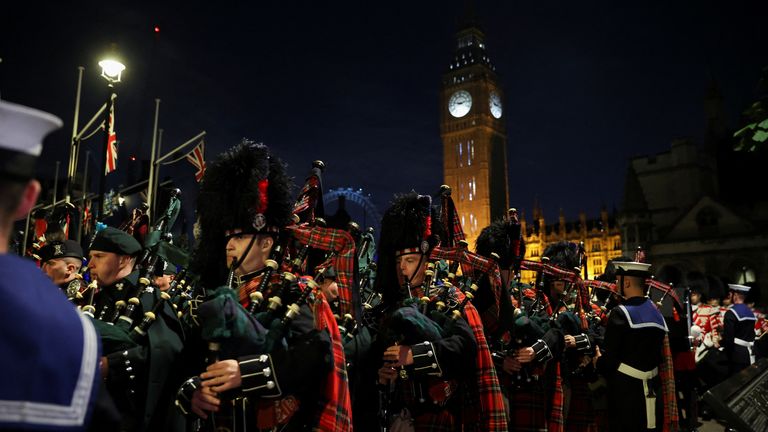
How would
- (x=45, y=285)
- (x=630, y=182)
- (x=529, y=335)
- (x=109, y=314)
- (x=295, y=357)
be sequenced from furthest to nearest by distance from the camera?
(x=630, y=182) → (x=529, y=335) → (x=109, y=314) → (x=295, y=357) → (x=45, y=285)

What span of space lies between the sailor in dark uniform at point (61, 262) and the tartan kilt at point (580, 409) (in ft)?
18.8

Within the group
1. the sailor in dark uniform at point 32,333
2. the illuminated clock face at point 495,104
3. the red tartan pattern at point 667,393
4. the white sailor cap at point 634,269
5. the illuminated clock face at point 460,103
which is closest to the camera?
the sailor in dark uniform at point 32,333

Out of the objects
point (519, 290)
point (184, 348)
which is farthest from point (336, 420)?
point (519, 290)

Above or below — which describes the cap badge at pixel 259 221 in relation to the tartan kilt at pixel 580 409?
above

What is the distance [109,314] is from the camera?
4.02 m

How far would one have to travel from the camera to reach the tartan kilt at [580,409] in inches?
274

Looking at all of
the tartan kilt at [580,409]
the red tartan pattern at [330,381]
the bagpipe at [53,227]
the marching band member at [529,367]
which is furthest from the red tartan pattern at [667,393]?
the bagpipe at [53,227]

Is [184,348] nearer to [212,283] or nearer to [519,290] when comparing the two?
[212,283]

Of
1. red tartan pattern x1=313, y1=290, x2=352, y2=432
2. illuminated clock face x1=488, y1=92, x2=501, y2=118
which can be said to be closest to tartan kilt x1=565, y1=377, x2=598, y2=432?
red tartan pattern x1=313, y1=290, x2=352, y2=432

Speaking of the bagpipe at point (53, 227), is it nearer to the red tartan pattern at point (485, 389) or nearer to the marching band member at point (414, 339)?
the marching band member at point (414, 339)

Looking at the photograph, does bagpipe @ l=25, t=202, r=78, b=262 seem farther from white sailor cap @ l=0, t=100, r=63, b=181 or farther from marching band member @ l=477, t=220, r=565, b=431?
white sailor cap @ l=0, t=100, r=63, b=181

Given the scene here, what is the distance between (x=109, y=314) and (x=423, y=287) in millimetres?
2371

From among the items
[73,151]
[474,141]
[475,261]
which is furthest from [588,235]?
[475,261]

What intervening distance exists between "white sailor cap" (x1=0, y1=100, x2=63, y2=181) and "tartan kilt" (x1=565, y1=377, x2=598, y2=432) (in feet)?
22.7
